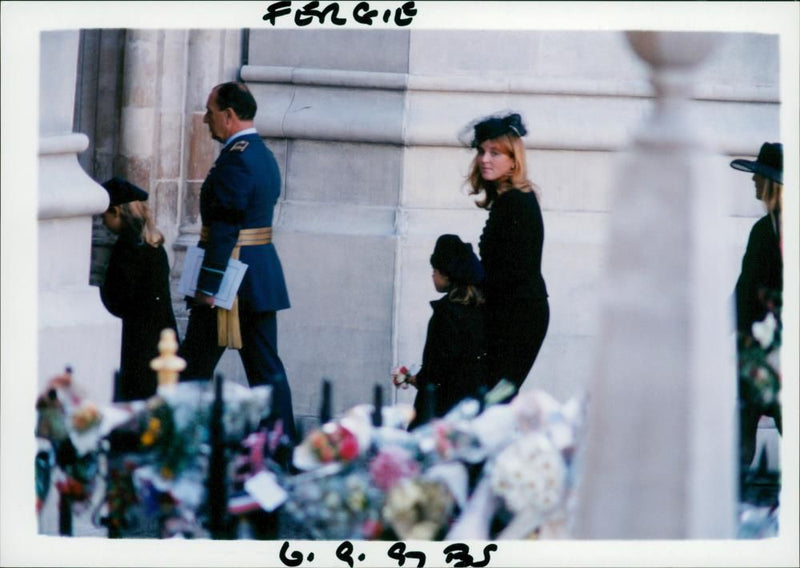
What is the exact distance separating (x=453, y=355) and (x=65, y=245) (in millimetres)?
1500

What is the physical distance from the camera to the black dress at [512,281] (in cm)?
598

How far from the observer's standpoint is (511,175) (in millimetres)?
6016

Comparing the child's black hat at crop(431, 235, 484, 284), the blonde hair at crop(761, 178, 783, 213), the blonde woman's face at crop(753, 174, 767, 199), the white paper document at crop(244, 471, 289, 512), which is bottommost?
the white paper document at crop(244, 471, 289, 512)

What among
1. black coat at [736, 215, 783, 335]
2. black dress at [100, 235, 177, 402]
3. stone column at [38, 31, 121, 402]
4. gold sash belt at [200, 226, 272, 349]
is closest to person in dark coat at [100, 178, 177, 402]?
black dress at [100, 235, 177, 402]

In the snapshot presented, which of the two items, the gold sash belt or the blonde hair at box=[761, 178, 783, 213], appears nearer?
the blonde hair at box=[761, 178, 783, 213]

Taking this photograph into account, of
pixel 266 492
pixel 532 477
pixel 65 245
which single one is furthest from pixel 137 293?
pixel 532 477

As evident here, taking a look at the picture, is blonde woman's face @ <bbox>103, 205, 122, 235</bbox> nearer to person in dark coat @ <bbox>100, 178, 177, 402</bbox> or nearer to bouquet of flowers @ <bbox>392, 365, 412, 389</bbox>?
person in dark coat @ <bbox>100, 178, 177, 402</bbox>

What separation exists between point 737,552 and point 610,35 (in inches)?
79.2

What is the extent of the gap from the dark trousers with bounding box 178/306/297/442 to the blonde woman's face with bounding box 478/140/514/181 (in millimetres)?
1057

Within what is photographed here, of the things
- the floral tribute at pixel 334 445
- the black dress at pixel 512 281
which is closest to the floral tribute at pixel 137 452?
the floral tribute at pixel 334 445

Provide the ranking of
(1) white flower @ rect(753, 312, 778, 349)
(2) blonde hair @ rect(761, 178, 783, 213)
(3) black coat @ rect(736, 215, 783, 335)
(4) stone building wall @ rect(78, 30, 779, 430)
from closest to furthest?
1. (1) white flower @ rect(753, 312, 778, 349)
2. (3) black coat @ rect(736, 215, 783, 335)
3. (2) blonde hair @ rect(761, 178, 783, 213)
4. (4) stone building wall @ rect(78, 30, 779, 430)

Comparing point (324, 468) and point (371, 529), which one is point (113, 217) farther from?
point (371, 529)

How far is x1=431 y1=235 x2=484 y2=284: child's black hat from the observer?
5.94 m

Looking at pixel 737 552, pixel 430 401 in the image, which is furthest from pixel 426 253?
pixel 737 552
